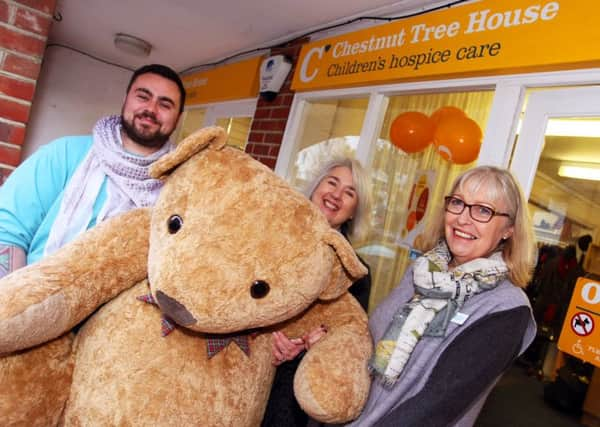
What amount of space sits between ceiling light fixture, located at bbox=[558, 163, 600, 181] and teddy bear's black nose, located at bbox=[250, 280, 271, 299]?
188 centimetres

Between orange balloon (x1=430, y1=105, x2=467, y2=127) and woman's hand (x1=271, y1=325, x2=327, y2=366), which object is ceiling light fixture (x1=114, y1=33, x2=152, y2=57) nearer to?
orange balloon (x1=430, y1=105, x2=467, y2=127)

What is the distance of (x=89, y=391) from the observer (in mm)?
1062

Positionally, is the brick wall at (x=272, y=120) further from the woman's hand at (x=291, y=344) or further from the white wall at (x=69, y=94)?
the white wall at (x=69, y=94)

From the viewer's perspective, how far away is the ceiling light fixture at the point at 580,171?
2174 millimetres

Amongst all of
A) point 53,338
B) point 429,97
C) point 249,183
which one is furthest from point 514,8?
point 53,338

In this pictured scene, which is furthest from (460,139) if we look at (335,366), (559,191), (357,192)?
(335,366)

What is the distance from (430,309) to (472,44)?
1.64 metres

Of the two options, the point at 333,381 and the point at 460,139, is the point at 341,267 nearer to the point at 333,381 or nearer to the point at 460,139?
the point at 333,381

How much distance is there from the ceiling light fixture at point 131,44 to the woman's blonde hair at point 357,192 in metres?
4.18

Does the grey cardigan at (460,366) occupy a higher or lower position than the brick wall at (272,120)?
lower

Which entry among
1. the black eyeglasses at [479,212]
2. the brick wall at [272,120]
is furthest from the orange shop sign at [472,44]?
the black eyeglasses at [479,212]

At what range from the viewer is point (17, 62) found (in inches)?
81.9

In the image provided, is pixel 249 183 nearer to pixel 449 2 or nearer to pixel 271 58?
pixel 449 2

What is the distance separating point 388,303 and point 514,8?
164cm
